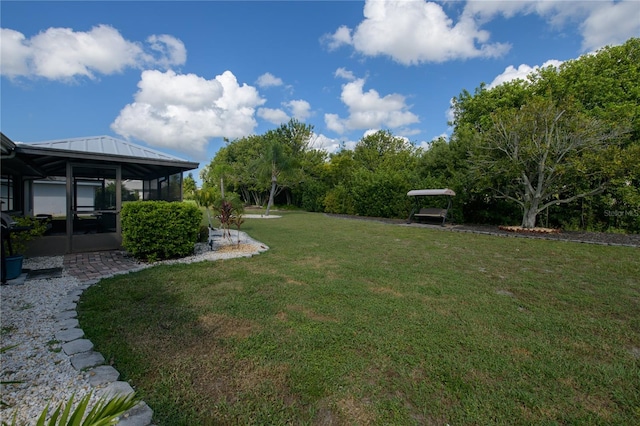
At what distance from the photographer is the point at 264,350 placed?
2445 millimetres

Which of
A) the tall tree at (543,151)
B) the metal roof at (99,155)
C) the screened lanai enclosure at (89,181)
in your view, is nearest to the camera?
the metal roof at (99,155)

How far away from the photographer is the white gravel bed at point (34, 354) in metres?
1.85

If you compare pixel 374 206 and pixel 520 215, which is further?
pixel 374 206

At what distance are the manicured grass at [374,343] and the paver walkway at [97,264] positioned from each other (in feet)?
2.13

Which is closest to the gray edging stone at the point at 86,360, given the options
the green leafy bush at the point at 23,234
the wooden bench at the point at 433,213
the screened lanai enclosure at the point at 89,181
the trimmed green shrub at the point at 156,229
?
the trimmed green shrub at the point at 156,229

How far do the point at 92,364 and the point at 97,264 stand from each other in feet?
12.7

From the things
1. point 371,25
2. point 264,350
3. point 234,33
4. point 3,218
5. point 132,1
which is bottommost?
point 264,350

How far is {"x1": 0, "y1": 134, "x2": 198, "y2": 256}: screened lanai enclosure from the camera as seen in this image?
19.3 feet

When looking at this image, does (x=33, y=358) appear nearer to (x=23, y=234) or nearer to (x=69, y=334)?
(x=69, y=334)

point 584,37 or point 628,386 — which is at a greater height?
point 584,37

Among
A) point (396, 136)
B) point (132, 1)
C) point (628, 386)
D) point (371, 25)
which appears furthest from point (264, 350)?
point (396, 136)

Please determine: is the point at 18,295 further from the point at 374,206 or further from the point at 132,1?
the point at 374,206

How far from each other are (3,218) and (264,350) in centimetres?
470

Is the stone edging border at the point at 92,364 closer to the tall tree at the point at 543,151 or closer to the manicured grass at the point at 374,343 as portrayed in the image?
the manicured grass at the point at 374,343
